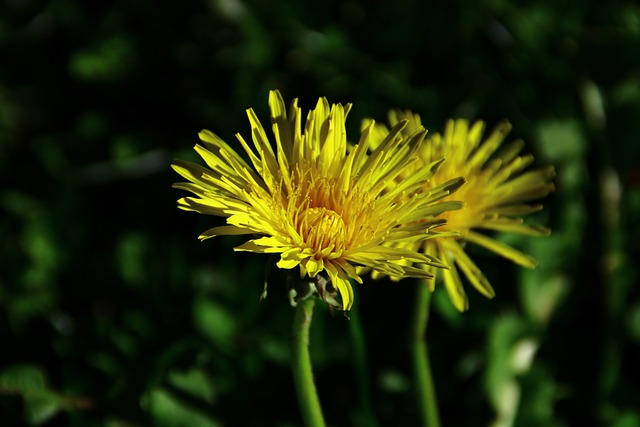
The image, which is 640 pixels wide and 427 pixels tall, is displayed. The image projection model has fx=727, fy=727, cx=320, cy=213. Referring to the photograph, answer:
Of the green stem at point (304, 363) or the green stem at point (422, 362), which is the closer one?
the green stem at point (304, 363)

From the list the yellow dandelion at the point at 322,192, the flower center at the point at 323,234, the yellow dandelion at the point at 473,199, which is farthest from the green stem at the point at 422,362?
the flower center at the point at 323,234

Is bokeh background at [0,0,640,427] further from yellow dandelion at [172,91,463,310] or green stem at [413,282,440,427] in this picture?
yellow dandelion at [172,91,463,310]

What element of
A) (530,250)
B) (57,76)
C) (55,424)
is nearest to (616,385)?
(530,250)

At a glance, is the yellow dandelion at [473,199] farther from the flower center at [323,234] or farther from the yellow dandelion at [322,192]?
the flower center at [323,234]

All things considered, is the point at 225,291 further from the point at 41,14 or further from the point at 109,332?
the point at 41,14

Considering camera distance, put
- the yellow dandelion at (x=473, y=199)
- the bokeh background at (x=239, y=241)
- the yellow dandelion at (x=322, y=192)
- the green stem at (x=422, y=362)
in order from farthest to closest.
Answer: the bokeh background at (x=239, y=241) < the green stem at (x=422, y=362) < the yellow dandelion at (x=473, y=199) < the yellow dandelion at (x=322, y=192)

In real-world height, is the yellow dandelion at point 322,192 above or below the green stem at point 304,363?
above
